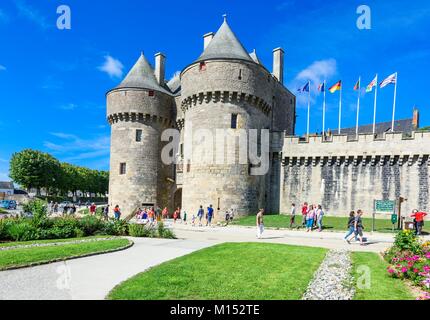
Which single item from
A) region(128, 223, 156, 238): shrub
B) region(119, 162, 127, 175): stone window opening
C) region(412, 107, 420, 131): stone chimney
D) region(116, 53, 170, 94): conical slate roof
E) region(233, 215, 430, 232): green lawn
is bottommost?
region(233, 215, 430, 232): green lawn

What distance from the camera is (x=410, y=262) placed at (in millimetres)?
9266

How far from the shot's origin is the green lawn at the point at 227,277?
7.11 metres

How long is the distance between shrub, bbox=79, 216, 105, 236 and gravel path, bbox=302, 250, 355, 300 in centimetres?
1283

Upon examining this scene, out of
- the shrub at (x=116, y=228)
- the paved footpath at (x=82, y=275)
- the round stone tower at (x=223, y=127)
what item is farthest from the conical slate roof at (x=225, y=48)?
the paved footpath at (x=82, y=275)

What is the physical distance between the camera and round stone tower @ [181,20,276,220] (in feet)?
93.3

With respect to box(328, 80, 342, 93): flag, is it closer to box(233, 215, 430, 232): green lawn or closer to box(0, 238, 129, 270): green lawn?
box(233, 215, 430, 232): green lawn

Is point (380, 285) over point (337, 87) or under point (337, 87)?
under

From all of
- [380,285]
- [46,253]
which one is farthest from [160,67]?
[380,285]

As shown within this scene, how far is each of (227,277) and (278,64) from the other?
3218cm

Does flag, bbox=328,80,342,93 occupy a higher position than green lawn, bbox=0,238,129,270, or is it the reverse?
flag, bbox=328,80,342,93

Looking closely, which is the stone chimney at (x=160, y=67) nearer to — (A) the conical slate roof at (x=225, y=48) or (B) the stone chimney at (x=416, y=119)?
(A) the conical slate roof at (x=225, y=48)

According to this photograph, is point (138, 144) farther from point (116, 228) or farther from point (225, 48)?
point (116, 228)

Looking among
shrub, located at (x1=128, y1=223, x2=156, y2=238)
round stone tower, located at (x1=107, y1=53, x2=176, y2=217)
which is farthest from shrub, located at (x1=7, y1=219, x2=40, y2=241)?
round stone tower, located at (x1=107, y1=53, x2=176, y2=217)

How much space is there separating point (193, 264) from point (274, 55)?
31.9 meters
